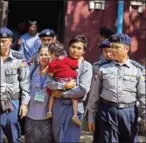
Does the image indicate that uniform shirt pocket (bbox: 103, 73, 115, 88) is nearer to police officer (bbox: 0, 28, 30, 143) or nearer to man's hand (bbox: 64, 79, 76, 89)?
man's hand (bbox: 64, 79, 76, 89)

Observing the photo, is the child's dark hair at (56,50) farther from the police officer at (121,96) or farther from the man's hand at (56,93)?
the police officer at (121,96)

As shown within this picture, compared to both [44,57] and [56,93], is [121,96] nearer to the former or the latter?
[56,93]

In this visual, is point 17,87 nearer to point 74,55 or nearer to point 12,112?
point 12,112

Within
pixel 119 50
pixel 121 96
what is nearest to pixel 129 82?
pixel 121 96

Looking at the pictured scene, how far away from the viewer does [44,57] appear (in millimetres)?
4750

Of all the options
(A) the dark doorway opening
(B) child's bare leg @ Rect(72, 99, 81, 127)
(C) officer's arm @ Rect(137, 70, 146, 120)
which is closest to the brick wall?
(A) the dark doorway opening

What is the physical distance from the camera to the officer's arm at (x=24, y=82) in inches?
186

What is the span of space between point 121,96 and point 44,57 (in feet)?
3.41

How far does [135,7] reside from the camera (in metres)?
8.35

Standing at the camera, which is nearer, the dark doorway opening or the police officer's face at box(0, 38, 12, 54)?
the police officer's face at box(0, 38, 12, 54)

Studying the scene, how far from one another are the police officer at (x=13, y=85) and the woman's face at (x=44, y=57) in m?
0.20

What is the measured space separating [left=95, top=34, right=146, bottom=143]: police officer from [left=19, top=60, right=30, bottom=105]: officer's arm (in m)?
0.90

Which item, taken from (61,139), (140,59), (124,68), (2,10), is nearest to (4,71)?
(61,139)

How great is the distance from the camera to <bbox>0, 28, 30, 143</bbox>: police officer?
15.3ft
